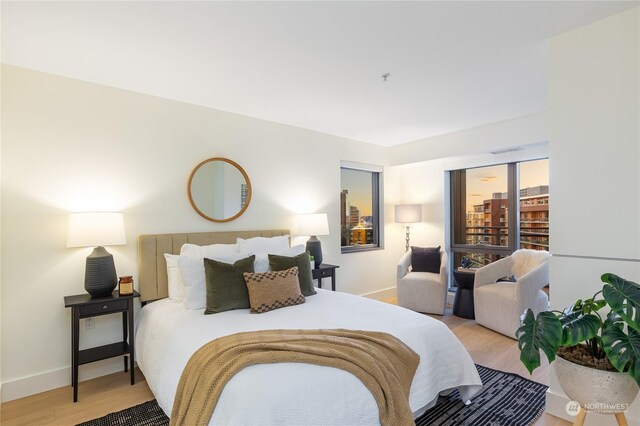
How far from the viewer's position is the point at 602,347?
5.27 feet

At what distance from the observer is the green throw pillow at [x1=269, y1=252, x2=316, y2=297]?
3.01 m

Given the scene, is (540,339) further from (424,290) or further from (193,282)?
(424,290)

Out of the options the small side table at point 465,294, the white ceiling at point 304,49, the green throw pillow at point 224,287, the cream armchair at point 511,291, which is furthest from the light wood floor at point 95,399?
the white ceiling at point 304,49

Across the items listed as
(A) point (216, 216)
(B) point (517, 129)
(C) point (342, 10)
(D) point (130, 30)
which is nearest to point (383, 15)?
(C) point (342, 10)

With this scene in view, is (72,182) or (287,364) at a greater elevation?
(72,182)

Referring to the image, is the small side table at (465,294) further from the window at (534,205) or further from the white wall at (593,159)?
the white wall at (593,159)

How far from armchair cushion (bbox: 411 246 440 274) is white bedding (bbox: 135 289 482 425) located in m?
2.10

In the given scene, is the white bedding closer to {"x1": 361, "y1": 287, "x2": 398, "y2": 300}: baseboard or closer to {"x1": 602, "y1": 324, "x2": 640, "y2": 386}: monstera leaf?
{"x1": 602, "y1": 324, "x2": 640, "y2": 386}: monstera leaf

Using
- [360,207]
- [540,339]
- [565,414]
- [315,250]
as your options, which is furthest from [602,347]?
[360,207]

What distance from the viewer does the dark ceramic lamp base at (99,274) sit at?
8.61 feet

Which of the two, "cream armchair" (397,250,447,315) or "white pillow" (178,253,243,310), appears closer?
"white pillow" (178,253,243,310)

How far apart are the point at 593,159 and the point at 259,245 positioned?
271 centimetres

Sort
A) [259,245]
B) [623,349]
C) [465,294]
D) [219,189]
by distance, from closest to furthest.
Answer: [623,349] < [259,245] < [219,189] < [465,294]

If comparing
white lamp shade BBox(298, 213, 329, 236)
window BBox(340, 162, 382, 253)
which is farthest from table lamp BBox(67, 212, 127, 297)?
window BBox(340, 162, 382, 253)
